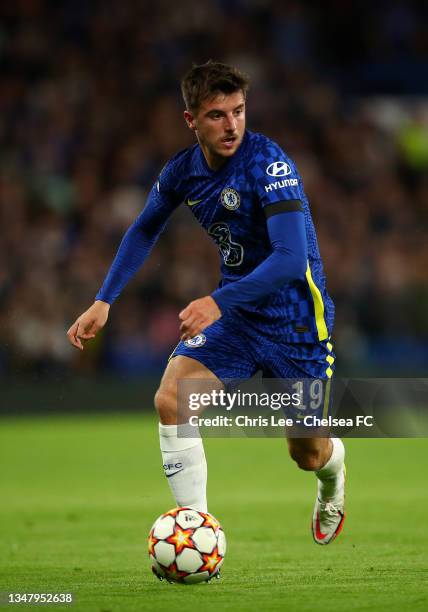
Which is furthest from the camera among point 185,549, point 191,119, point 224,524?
point 224,524

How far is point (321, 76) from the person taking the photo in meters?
20.1

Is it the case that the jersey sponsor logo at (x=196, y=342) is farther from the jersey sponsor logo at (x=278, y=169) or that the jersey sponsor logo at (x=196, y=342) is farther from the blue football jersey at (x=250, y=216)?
the jersey sponsor logo at (x=278, y=169)

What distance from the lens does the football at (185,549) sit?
522 centimetres

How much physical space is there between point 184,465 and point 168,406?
0.95ft

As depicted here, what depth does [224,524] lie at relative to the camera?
25.5 feet

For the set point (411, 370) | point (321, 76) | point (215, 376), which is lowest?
point (411, 370)

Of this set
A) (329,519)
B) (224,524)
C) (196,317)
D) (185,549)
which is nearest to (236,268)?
(196,317)

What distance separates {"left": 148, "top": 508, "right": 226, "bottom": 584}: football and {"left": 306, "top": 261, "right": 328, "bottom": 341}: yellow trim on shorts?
1234 millimetres

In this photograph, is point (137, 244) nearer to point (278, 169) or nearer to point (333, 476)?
point (278, 169)

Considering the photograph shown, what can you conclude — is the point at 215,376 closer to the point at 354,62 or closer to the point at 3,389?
the point at 3,389

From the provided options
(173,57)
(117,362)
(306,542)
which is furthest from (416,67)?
(306,542)

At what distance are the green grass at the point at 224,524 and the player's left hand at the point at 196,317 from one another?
1078 millimetres

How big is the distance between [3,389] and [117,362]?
4.62 feet

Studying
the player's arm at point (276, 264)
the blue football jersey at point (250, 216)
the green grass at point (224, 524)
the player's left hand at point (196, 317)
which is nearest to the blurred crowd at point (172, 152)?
the green grass at point (224, 524)
